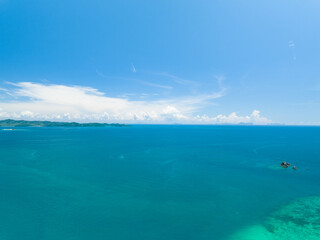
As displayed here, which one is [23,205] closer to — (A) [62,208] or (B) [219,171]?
(A) [62,208]

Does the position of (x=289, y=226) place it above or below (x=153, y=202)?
below

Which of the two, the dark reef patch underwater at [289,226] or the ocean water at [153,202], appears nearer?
the dark reef patch underwater at [289,226]

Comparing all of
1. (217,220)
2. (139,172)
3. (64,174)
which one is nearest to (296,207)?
(217,220)

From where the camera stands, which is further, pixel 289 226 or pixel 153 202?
pixel 153 202

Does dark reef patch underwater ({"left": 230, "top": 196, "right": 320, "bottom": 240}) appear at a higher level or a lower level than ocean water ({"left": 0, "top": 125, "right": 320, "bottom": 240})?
lower

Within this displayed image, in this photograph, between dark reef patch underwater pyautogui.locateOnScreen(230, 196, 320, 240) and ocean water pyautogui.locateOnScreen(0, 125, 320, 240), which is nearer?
dark reef patch underwater pyautogui.locateOnScreen(230, 196, 320, 240)

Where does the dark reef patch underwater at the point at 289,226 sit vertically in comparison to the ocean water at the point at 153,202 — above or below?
below

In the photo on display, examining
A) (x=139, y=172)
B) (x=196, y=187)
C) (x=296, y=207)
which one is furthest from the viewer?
(x=139, y=172)

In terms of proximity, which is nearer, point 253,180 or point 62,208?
point 62,208
